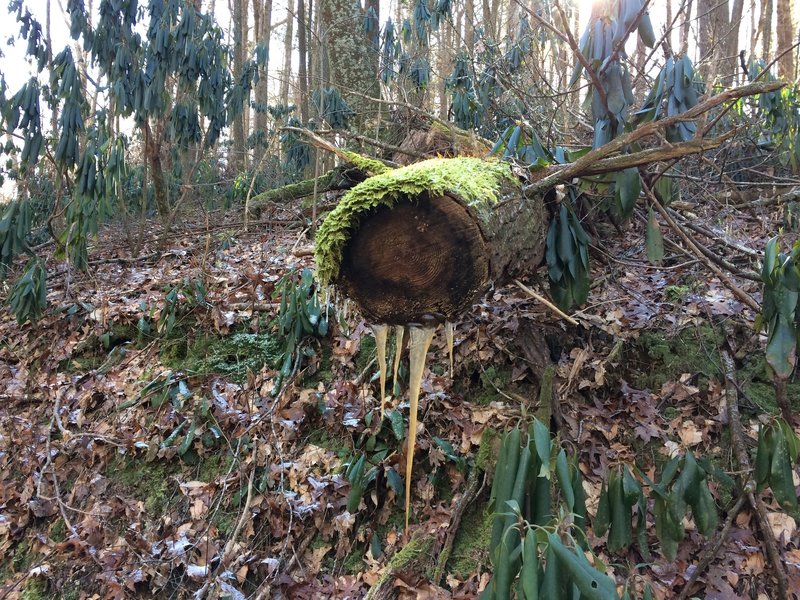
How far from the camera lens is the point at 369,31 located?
294 inches

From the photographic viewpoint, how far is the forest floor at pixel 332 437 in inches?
113

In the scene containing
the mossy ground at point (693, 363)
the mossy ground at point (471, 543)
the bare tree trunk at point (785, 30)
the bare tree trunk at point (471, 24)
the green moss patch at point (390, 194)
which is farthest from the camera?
the bare tree trunk at point (785, 30)

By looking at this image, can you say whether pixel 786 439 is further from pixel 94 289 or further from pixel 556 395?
pixel 94 289

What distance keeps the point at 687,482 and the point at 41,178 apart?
35.4 ft

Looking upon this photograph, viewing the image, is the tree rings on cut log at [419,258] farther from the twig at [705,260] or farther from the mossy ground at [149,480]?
the mossy ground at [149,480]

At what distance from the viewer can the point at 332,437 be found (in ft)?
11.5

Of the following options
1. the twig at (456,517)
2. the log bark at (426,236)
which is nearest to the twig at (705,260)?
the log bark at (426,236)

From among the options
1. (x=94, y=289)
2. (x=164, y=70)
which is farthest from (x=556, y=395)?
(x=164, y=70)

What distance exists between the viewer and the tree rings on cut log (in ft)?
6.46

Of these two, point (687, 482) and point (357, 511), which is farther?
point (357, 511)

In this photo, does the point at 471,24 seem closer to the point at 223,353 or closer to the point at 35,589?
the point at 223,353

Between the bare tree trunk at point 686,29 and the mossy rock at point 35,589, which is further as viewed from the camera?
the bare tree trunk at point 686,29

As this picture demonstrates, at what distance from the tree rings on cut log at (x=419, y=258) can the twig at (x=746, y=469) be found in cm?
154

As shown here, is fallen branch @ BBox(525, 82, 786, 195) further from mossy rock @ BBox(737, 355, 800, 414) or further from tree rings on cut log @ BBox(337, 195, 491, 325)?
mossy rock @ BBox(737, 355, 800, 414)
